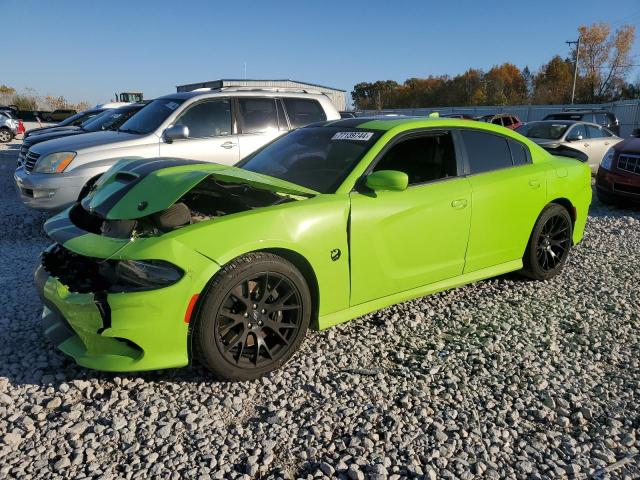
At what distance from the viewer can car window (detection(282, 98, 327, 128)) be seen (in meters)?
7.40

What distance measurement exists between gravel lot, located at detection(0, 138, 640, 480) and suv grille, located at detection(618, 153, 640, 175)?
17.3 ft

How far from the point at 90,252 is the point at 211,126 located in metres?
4.43

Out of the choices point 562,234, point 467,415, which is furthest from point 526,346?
point 562,234

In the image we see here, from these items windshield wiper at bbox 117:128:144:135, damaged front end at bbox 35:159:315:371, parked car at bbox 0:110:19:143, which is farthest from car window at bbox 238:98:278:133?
parked car at bbox 0:110:19:143

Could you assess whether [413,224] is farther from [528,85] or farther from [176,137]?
[528,85]

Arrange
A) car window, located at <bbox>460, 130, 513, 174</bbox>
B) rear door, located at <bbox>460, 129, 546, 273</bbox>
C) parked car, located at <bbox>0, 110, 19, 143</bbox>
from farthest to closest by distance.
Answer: parked car, located at <bbox>0, 110, 19, 143</bbox> → car window, located at <bbox>460, 130, 513, 174</bbox> → rear door, located at <bbox>460, 129, 546, 273</bbox>

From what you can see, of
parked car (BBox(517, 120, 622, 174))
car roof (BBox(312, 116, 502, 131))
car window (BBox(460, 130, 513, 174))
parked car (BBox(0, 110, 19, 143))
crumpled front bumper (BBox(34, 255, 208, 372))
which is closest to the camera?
crumpled front bumper (BBox(34, 255, 208, 372))

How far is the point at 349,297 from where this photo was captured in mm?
3254

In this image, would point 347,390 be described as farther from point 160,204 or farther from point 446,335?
point 160,204

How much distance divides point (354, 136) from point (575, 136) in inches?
389

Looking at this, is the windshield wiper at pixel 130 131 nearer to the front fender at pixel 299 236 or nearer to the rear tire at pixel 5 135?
the front fender at pixel 299 236

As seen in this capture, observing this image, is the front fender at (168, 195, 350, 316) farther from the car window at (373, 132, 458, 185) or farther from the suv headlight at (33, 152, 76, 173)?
the suv headlight at (33, 152, 76, 173)

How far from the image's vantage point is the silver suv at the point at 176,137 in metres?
6.08

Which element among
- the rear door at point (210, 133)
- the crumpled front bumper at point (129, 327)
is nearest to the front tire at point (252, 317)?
the crumpled front bumper at point (129, 327)
